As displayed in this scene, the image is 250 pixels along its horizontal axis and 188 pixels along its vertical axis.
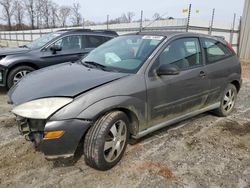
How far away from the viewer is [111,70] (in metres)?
3.23

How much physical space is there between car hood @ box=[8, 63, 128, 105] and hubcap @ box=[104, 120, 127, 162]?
54cm

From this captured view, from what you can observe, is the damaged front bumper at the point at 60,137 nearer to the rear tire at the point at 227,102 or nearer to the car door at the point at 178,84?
the car door at the point at 178,84

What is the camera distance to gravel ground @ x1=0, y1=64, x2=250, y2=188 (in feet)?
8.88

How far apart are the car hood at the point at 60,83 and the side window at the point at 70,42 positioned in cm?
338

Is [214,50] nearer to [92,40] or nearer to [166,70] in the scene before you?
[166,70]

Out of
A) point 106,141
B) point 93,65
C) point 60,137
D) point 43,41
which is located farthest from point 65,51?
point 60,137

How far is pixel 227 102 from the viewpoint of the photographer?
479cm

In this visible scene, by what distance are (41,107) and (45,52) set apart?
4.23 m

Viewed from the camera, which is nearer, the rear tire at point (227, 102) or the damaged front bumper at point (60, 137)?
the damaged front bumper at point (60, 137)

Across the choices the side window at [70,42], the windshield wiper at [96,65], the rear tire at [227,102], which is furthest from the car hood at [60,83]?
the side window at [70,42]

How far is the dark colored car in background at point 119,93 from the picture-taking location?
8.40 ft

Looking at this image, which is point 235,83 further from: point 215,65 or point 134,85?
point 134,85

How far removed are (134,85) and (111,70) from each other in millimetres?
416

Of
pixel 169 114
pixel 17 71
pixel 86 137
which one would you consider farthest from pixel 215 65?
pixel 17 71
